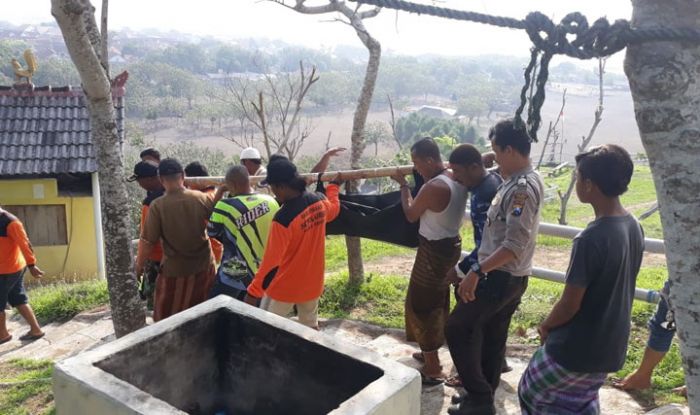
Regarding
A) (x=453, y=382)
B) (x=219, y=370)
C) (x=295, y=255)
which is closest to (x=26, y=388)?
(x=219, y=370)

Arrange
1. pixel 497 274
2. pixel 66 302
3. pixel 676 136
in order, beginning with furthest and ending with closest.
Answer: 1. pixel 66 302
2. pixel 497 274
3. pixel 676 136

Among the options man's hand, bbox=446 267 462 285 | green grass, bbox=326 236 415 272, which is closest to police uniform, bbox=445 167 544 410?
man's hand, bbox=446 267 462 285

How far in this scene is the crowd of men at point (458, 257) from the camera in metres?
2.60

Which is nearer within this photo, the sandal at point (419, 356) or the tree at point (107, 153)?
the tree at point (107, 153)

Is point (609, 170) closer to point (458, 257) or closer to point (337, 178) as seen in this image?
point (458, 257)

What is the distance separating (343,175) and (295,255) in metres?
1.21

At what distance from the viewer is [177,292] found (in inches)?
182

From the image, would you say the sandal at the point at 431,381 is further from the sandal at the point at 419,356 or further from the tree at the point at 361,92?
the tree at the point at 361,92

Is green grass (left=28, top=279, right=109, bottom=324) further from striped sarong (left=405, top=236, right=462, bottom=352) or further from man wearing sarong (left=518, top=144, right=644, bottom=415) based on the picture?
man wearing sarong (left=518, top=144, right=644, bottom=415)

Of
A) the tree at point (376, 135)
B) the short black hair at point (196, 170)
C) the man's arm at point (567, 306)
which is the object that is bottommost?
the tree at point (376, 135)

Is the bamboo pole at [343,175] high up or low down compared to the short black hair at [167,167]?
down

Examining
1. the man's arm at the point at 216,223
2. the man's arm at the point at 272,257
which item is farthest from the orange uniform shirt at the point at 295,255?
the man's arm at the point at 216,223

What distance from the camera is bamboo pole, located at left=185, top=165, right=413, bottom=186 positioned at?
15.6ft

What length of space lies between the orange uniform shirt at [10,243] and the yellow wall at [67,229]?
16.2ft
